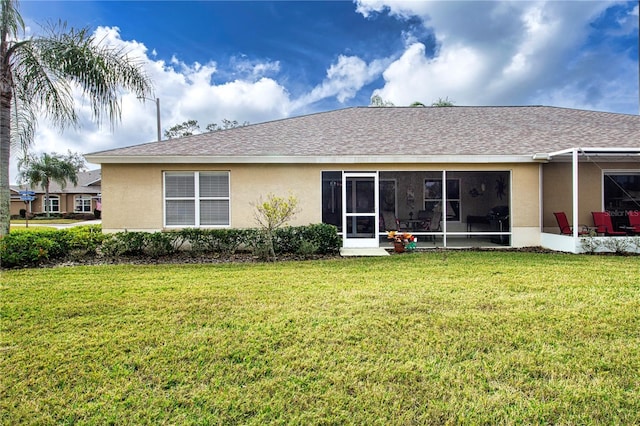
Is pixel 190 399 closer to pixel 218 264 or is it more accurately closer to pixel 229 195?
pixel 218 264

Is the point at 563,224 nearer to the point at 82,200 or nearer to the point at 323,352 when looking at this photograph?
the point at 323,352

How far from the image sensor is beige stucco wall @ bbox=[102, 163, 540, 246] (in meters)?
11.2

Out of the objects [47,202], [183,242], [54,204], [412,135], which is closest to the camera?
[183,242]

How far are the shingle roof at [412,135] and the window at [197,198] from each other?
2.51 feet

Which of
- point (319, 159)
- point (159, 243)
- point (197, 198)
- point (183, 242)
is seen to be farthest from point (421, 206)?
point (159, 243)

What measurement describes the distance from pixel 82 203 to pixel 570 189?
155 feet

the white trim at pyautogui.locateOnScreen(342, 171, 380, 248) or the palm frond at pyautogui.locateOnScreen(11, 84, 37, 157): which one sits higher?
the palm frond at pyautogui.locateOnScreen(11, 84, 37, 157)

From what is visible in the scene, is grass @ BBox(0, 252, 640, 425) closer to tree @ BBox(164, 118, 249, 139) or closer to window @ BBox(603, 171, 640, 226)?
window @ BBox(603, 171, 640, 226)

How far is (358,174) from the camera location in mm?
11492

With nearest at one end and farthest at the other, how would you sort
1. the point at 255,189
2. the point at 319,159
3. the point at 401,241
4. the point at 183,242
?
the point at 183,242 < the point at 401,241 < the point at 319,159 < the point at 255,189

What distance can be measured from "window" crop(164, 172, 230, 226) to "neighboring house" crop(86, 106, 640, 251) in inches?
1.2

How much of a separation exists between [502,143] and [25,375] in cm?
1323

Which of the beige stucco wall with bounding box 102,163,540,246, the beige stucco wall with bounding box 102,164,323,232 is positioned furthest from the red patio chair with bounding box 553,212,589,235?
the beige stucco wall with bounding box 102,164,323,232

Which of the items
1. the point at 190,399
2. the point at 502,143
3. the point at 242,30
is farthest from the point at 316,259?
the point at 242,30
